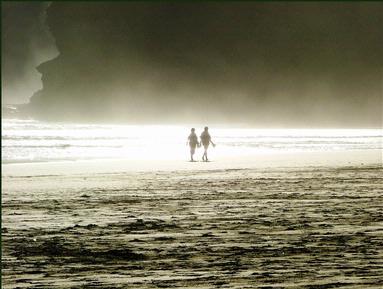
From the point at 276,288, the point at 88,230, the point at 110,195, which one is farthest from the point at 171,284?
the point at 110,195

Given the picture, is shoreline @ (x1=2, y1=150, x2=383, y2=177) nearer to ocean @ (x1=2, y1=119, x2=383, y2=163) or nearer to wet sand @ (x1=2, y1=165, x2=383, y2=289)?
ocean @ (x1=2, y1=119, x2=383, y2=163)

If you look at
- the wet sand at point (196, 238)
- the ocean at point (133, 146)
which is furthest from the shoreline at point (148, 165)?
the wet sand at point (196, 238)

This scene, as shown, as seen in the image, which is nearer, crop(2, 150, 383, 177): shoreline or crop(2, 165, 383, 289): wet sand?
crop(2, 165, 383, 289): wet sand

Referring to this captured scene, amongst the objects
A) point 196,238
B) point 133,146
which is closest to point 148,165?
point 196,238

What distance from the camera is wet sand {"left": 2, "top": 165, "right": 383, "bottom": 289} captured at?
17.2 feet

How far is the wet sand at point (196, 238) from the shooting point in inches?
206

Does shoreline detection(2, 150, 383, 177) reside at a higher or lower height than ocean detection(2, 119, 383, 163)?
lower

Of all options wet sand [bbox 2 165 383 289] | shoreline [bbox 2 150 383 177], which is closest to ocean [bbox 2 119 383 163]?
shoreline [bbox 2 150 383 177]

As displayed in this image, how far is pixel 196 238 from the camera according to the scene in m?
7.21

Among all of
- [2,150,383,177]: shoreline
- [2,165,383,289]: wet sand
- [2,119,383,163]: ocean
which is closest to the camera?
[2,165,383,289]: wet sand

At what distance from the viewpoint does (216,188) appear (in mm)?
14477

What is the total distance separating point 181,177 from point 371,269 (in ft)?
43.0

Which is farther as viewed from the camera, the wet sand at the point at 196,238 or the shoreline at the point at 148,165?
the shoreline at the point at 148,165

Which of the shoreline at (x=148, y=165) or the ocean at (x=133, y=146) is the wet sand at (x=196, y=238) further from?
the ocean at (x=133, y=146)
